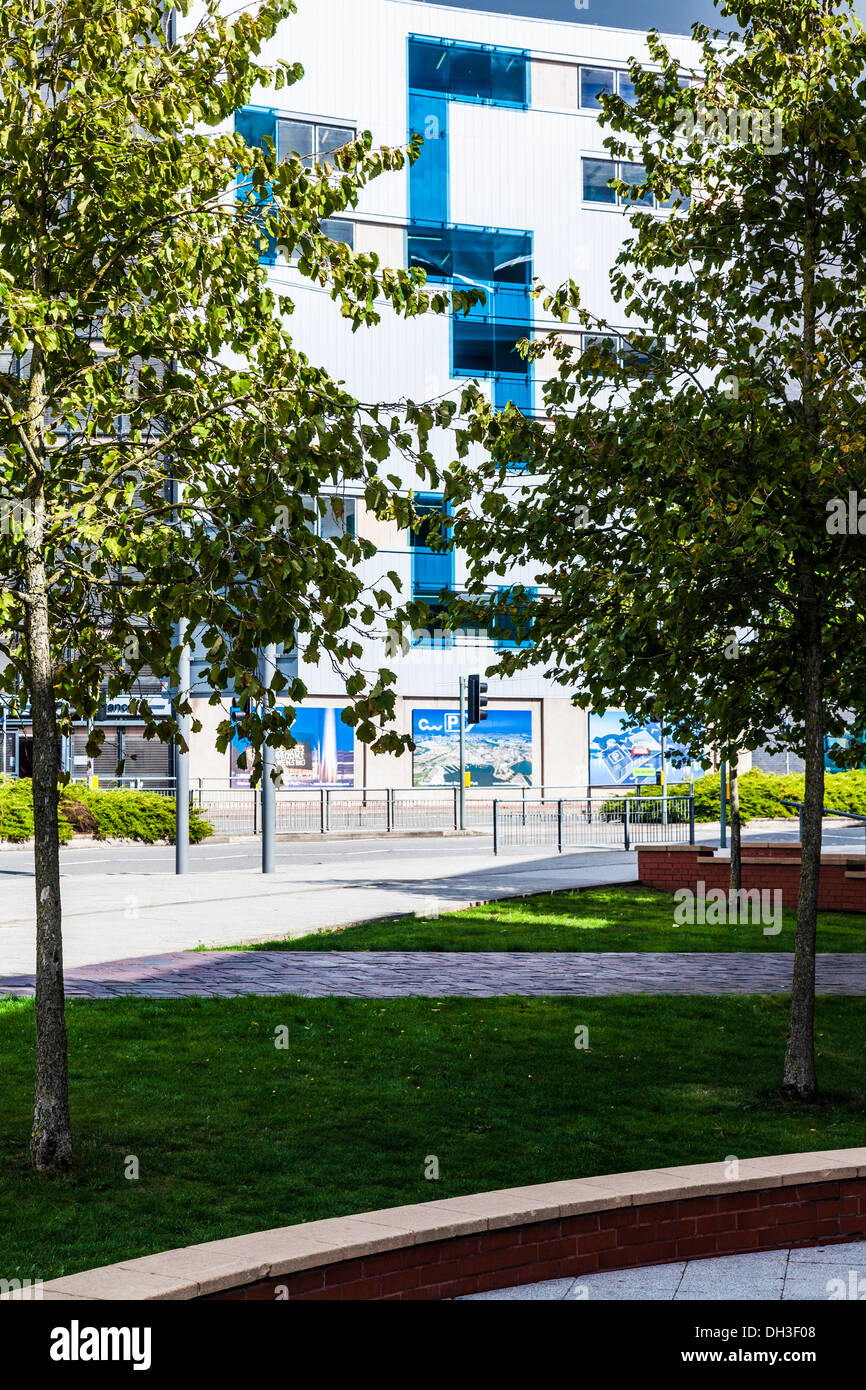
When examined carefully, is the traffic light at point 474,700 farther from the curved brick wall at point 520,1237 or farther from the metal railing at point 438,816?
the curved brick wall at point 520,1237

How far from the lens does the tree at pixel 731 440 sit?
26.7 feet

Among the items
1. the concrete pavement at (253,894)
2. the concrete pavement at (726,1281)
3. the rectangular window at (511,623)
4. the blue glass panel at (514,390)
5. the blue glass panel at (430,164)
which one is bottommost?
the concrete pavement at (253,894)

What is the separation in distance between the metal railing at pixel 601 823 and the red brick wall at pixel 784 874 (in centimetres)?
1272

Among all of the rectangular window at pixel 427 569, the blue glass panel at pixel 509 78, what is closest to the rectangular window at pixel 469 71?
the blue glass panel at pixel 509 78

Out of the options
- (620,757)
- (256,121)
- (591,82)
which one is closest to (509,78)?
(591,82)

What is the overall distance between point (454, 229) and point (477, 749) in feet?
58.1

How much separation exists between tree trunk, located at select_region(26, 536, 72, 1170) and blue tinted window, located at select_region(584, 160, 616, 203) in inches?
1869

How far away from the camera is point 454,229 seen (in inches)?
1911

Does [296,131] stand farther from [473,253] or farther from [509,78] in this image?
[509,78]

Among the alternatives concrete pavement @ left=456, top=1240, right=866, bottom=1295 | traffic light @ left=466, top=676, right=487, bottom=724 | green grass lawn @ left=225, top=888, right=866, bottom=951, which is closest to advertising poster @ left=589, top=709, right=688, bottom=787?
traffic light @ left=466, top=676, right=487, bottom=724

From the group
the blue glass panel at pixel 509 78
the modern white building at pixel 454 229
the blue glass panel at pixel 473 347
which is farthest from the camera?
the blue glass panel at pixel 473 347

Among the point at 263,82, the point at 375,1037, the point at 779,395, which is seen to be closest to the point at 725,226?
the point at 779,395

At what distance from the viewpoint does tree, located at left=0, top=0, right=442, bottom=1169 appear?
6141 mm
